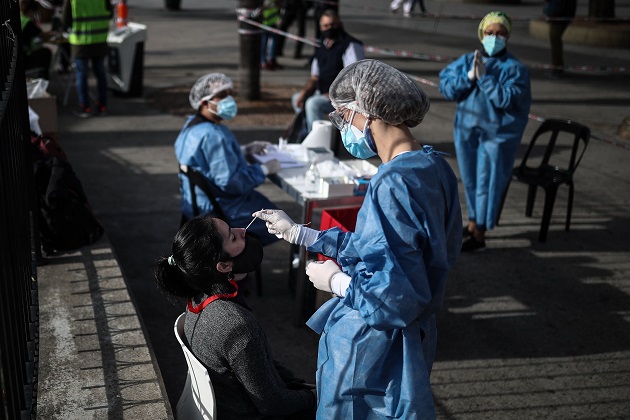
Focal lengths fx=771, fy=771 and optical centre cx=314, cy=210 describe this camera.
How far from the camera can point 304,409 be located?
3.14 m

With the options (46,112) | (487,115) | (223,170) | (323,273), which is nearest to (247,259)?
(323,273)

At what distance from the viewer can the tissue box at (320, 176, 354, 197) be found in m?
4.80

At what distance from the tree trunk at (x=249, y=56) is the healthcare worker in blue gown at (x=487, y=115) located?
15.6ft

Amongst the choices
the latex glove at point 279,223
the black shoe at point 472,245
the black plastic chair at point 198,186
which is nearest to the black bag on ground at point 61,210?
Result: the black plastic chair at point 198,186

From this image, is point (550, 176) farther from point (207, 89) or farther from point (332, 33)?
point (207, 89)

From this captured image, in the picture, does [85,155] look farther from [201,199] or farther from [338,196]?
[338,196]

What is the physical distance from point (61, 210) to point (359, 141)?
8.66 feet

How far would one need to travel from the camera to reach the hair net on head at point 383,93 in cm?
267

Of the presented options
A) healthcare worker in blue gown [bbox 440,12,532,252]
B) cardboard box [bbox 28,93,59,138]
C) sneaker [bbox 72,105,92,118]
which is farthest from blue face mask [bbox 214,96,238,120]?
sneaker [bbox 72,105,92,118]

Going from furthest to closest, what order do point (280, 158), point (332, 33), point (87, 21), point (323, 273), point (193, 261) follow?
point (87, 21) < point (332, 33) < point (280, 158) < point (193, 261) < point (323, 273)

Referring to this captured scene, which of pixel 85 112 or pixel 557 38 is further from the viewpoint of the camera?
pixel 557 38

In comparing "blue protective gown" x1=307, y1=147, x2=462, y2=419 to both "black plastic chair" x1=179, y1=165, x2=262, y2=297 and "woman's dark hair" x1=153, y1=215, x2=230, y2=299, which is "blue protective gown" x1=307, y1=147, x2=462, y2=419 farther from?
"black plastic chair" x1=179, y1=165, x2=262, y2=297

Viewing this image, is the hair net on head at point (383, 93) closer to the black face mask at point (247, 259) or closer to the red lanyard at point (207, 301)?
the black face mask at point (247, 259)

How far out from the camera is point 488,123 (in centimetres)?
580
